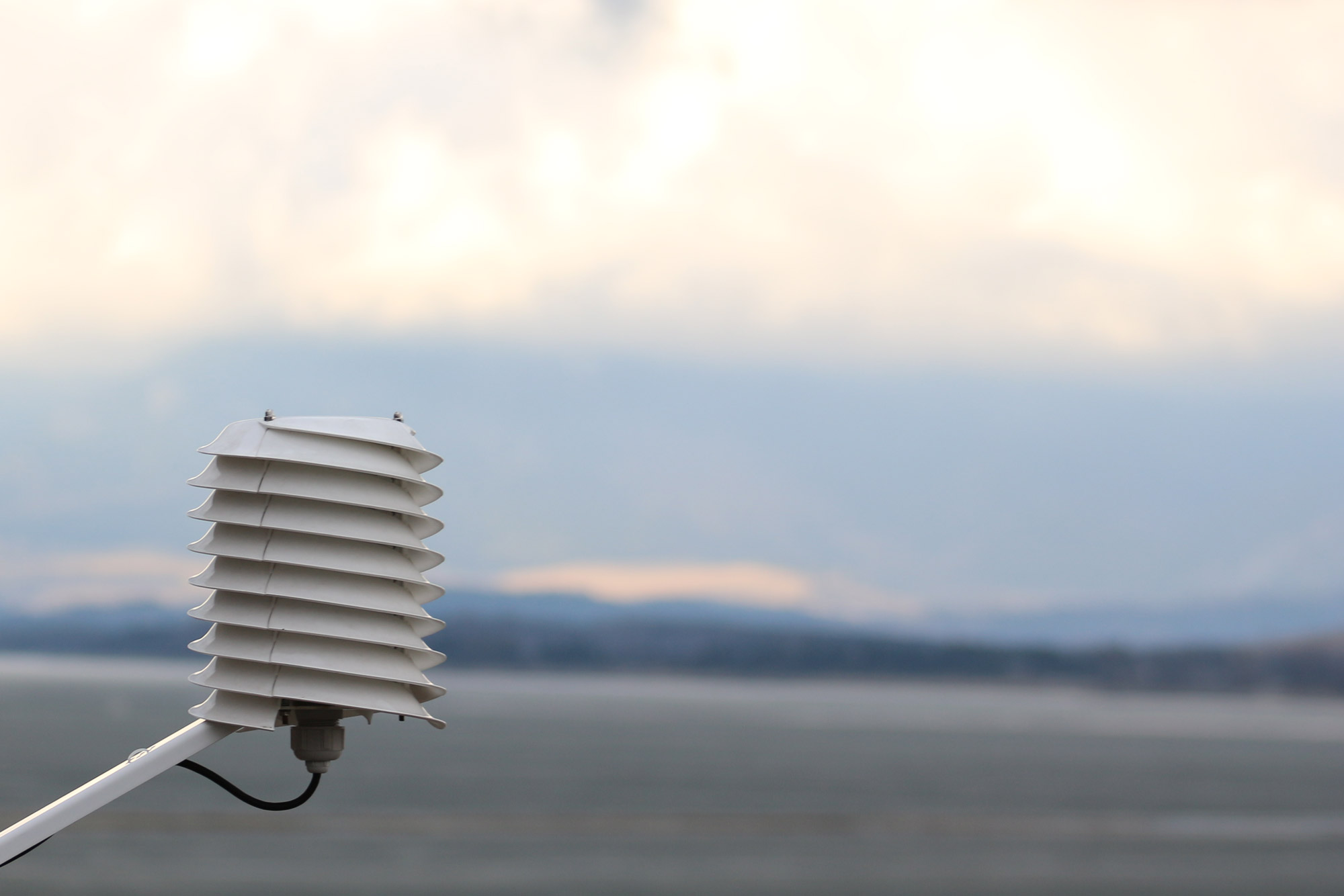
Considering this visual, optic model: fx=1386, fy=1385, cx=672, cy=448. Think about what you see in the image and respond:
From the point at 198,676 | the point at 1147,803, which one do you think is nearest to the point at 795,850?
the point at 1147,803

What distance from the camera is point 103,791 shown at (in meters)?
2.85

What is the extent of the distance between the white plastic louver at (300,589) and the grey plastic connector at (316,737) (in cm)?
12

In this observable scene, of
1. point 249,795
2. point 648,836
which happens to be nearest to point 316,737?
point 249,795

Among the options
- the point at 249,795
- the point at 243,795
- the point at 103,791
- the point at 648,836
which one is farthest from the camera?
the point at 648,836

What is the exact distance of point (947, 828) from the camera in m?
142

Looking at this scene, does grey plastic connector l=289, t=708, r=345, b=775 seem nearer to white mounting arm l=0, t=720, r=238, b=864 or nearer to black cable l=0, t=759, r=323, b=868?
black cable l=0, t=759, r=323, b=868

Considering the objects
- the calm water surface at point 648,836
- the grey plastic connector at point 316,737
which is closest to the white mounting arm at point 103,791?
the grey plastic connector at point 316,737

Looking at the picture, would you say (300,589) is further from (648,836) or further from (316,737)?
(648,836)

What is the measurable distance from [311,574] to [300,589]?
43 mm

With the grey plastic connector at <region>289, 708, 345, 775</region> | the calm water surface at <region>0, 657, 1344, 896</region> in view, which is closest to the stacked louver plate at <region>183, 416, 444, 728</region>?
the grey plastic connector at <region>289, 708, 345, 775</region>

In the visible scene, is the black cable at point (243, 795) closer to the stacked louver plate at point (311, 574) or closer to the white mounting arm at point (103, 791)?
the white mounting arm at point (103, 791)

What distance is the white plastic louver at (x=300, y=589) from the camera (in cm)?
285

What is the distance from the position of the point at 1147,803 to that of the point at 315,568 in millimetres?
183466

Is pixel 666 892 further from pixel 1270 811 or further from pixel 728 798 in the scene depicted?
pixel 1270 811
